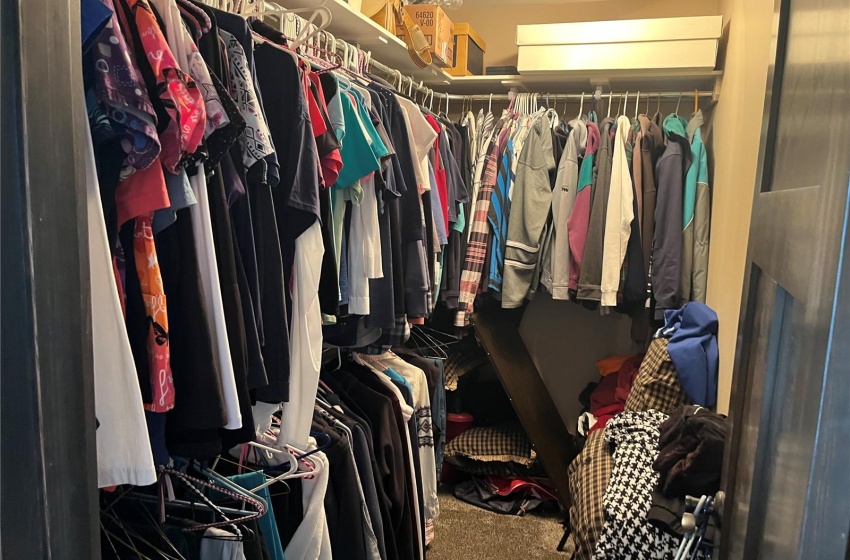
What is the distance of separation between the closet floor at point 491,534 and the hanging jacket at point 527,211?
0.98 meters

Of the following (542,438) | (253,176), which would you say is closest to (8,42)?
(253,176)

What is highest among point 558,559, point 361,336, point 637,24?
point 637,24

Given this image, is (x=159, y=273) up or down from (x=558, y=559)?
up

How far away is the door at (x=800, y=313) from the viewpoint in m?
0.42

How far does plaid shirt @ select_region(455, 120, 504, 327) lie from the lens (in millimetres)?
2789

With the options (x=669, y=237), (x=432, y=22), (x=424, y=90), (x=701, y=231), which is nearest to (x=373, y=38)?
(x=432, y=22)

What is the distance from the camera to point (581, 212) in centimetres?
269

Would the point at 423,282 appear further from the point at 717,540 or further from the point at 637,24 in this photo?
the point at 637,24

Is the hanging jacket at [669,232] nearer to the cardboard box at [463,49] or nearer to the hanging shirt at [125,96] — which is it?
the cardboard box at [463,49]

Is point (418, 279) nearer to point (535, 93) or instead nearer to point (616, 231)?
point (616, 231)

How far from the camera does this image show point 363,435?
1847 millimetres

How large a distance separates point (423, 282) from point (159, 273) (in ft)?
3.56

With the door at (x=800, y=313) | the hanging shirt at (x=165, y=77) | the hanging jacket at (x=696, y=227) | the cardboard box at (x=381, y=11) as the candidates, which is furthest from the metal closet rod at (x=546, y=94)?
the door at (x=800, y=313)

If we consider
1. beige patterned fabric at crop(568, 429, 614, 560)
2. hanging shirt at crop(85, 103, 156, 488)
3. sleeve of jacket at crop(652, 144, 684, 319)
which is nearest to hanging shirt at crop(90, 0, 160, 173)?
hanging shirt at crop(85, 103, 156, 488)
